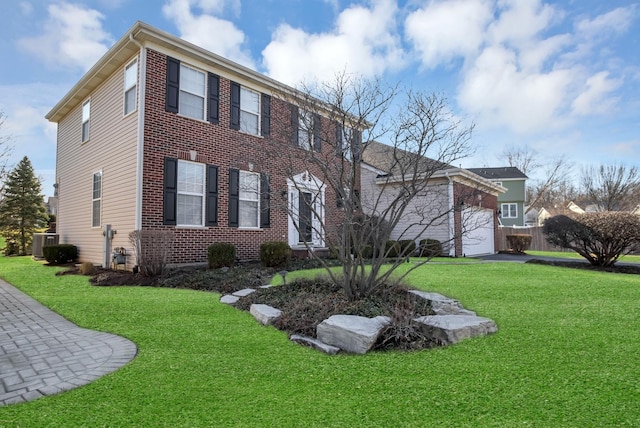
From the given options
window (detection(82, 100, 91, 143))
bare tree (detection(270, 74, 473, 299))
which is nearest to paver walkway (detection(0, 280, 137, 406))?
bare tree (detection(270, 74, 473, 299))

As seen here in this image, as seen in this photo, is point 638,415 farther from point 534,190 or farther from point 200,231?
point 534,190

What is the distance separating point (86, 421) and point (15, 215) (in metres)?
22.1

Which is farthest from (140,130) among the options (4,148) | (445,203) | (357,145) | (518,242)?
(518,242)

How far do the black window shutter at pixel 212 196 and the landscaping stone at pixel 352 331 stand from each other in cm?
703

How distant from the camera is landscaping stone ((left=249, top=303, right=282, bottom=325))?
15.4ft

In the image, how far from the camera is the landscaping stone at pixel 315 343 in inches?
144

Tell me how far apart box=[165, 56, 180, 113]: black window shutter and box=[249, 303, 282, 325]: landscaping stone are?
21.9ft

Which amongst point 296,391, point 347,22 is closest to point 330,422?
point 296,391

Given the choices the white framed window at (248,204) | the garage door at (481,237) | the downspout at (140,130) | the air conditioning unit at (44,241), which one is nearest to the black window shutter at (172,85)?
the downspout at (140,130)

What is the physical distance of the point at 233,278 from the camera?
8266 mm

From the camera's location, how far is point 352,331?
3664 mm

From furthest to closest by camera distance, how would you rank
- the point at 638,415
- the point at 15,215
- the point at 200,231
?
the point at 15,215 < the point at 200,231 < the point at 638,415

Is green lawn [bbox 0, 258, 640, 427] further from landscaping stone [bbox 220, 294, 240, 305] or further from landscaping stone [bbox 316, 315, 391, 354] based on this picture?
landscaping stone [bbox 220, 294, 240, 305]

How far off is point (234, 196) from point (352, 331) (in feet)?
26.4
